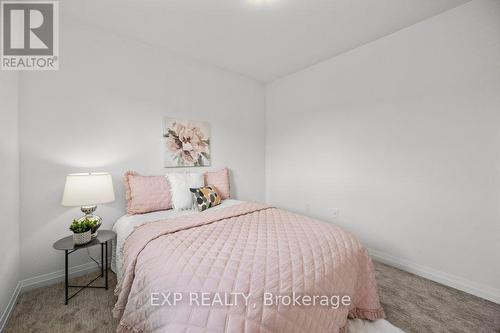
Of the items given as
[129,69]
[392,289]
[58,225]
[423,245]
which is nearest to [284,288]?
[392,289]

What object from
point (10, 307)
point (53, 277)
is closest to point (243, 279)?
point (10, 307)

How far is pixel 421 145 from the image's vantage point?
2.17 m

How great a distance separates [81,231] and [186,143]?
1.53m

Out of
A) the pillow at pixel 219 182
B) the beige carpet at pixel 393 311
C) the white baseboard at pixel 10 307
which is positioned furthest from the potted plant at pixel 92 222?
the pillow at pixel 219 182

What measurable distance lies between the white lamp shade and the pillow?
4.23 feet

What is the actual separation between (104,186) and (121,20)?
1.73 meters

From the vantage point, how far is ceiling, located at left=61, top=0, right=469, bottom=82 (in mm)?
1938

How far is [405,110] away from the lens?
2.28 meters

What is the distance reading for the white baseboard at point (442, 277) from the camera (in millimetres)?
1805

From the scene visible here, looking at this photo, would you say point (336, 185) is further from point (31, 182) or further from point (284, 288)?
point (31, 182)

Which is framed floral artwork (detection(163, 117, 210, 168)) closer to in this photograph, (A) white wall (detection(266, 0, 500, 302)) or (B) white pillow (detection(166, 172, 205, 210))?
(B) white pillow (detection(166, 172, 205, 210))

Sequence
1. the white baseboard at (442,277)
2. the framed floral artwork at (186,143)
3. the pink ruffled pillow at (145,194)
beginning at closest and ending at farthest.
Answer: the white baseboard at (442,277) < the pink ruffled pillow at (145,194) < the framed floral artwork at (186,143)

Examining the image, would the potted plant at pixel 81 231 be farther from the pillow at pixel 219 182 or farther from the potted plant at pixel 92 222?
the pillow at pixel 219 182

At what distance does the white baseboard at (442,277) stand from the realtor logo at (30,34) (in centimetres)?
407
